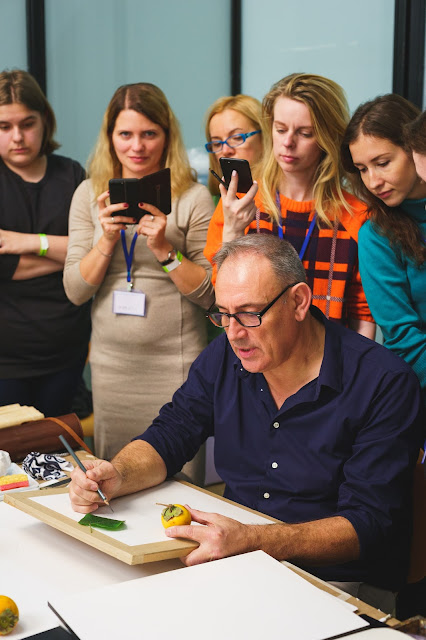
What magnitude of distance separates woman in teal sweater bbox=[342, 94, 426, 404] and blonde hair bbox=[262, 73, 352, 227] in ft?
0.69

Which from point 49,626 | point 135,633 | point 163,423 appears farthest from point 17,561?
point 163,423

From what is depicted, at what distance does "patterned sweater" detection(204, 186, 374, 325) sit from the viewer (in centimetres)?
241

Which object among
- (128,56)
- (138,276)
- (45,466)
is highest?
(128,56)

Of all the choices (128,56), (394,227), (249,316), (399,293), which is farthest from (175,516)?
(128,56)

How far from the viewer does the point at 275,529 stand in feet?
5.06

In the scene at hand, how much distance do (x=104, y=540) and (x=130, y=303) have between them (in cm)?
142

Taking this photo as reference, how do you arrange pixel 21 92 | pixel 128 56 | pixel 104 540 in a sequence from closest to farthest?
1. pixel 104 540
2. pixel 21 92
3. pixel 128 56

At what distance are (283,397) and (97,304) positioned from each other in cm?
119

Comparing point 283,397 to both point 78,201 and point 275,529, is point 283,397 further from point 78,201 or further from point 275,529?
point 78,201

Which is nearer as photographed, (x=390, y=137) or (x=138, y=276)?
(x=390, y=137)

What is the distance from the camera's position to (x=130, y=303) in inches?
109

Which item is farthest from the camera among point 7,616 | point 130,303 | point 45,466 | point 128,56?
point 128,56

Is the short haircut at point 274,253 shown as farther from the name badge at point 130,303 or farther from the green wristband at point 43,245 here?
the green wristband at point 43,245

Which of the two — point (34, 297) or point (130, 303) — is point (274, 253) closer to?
point (130, 303)
